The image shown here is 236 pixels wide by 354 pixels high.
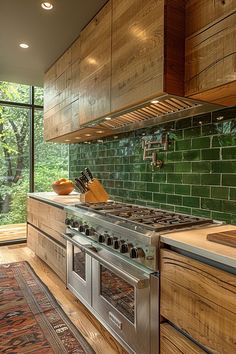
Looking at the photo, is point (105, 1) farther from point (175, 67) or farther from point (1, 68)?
point (1, 68)

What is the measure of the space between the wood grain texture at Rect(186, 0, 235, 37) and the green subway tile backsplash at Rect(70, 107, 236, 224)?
508 mm

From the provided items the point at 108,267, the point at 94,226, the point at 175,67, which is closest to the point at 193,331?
the point at 108,267

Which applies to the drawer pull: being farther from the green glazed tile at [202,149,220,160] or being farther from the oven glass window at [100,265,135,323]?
the green glazed tile at [202,149,220,160]

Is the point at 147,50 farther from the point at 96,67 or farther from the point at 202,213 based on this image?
the point at 202,213

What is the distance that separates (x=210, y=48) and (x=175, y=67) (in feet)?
0.65

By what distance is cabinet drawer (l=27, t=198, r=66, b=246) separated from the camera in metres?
2.54

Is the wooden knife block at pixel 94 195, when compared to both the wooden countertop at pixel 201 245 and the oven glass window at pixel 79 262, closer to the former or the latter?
the oven glass window at pixel 79 262

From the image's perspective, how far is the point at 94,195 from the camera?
2.54 meters

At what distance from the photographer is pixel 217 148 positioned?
5.51 ft

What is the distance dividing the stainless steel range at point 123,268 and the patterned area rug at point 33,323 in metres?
0.22

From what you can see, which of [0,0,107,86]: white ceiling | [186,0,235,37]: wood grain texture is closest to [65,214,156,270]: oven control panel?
[186,0,235,37]: wood grain texture

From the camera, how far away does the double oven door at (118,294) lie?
1.36 meters

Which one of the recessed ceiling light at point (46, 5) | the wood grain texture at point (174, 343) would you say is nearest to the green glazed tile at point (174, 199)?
the wood grain texture at point (174, 343)

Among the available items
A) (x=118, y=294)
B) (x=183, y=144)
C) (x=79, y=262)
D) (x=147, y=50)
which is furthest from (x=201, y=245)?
(x=79, y=262)
